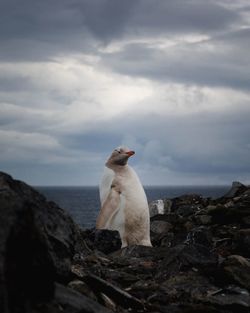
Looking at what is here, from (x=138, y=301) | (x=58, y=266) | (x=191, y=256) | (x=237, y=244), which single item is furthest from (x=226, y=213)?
(x=58, y=266)

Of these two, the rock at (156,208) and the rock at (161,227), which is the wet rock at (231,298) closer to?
the rock at (161,227)

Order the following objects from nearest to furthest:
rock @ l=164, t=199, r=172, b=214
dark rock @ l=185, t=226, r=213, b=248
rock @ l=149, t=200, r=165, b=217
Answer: dark rock @ l=185, t=226, r=213, b=248
rock @ l=149, t=200, r=165, b=217
rock @ l=164, t=199, r=172, b=214

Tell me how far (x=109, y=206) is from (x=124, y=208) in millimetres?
401

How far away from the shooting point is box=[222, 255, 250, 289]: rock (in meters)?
11.1

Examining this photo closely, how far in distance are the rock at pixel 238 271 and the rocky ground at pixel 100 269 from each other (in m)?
0.02

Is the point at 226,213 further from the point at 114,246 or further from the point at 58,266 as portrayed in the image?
the point at 58,266

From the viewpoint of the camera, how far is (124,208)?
17.3 meters

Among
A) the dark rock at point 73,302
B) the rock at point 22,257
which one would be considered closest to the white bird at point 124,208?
the dark rock at point 73,302

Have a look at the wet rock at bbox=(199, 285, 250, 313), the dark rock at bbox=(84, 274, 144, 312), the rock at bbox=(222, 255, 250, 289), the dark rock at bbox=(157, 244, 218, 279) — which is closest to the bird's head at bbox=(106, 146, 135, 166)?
the dark rock at bbox=(157, 244, 218, 279)

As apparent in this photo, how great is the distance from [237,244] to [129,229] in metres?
3.80

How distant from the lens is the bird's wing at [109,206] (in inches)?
679

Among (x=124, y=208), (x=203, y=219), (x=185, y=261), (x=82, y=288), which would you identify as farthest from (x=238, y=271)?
(x=203, y=219)

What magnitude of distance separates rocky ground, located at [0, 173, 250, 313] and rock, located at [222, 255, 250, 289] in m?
0.02

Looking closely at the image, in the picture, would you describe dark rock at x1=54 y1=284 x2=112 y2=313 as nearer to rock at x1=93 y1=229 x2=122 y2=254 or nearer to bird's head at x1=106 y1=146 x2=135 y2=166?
rock at x1=93 y1=229 x2=122 y2=254
